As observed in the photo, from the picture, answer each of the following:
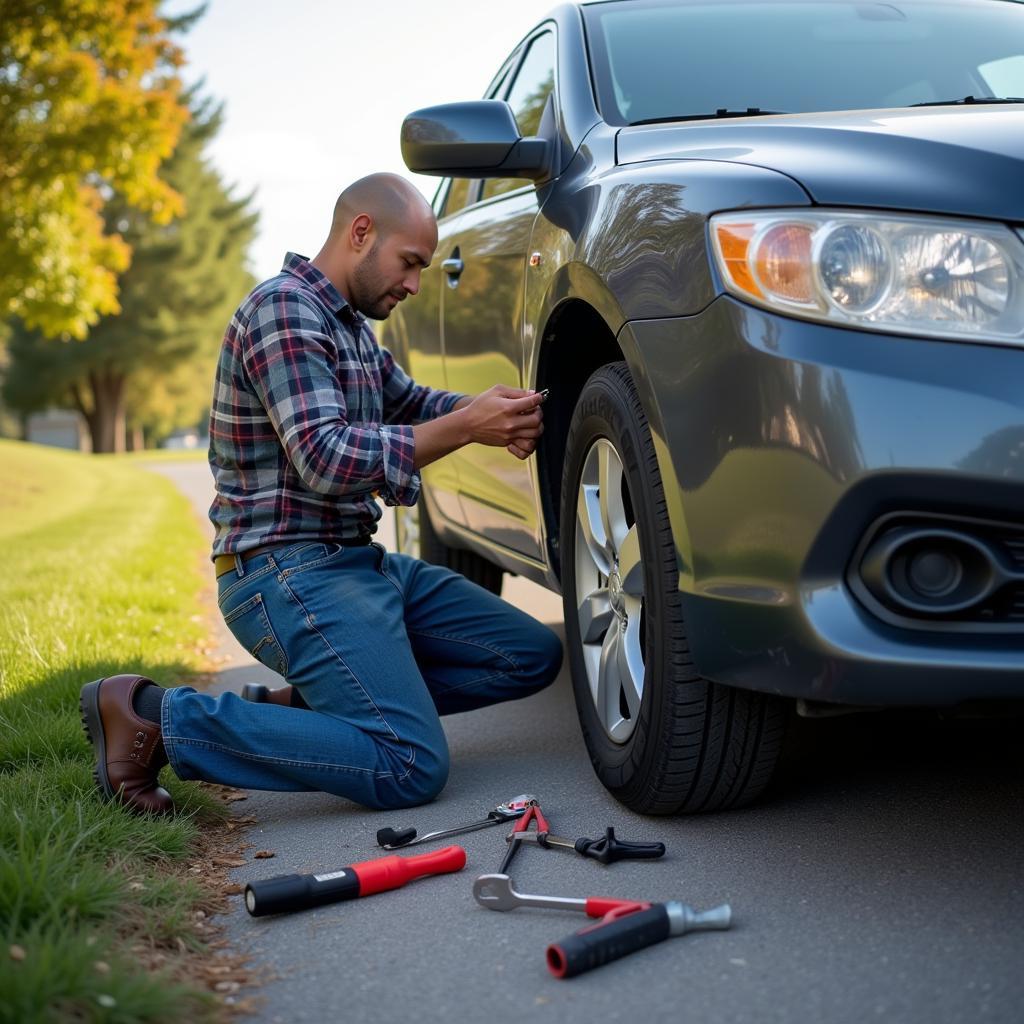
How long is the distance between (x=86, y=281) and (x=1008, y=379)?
1323cm

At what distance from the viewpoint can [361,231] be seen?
11.0ft

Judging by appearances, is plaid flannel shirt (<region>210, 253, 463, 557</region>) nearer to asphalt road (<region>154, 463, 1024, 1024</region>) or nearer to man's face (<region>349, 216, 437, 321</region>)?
man's face (<region>349, 216, 437, 321</region>)

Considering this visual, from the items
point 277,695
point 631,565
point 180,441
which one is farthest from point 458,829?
point 180,441

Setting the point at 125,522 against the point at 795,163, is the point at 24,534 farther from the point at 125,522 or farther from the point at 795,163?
the point at 795,163

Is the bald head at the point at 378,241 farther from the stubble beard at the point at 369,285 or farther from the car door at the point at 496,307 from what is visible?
the car door at the point at 496,307

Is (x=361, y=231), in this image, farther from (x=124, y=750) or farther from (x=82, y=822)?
(x=82, y=822)

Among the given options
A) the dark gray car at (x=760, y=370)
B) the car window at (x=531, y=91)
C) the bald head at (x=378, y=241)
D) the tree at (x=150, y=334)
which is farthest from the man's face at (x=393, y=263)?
the tree at (x=150, y=334)

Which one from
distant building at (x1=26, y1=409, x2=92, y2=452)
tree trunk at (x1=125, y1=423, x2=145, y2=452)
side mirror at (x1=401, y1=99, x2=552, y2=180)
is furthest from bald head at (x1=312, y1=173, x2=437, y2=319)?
distant building at (x1=26, y1=409, x2=92, y2=452)

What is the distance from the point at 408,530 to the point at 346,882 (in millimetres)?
3157

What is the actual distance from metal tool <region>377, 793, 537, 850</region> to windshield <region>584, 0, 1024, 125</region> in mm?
1483

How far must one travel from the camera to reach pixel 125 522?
11406 millimetres

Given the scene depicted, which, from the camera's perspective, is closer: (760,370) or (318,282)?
(760,370)

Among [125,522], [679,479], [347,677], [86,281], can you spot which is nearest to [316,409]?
[347,677]

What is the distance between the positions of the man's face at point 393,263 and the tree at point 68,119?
9.77 m
